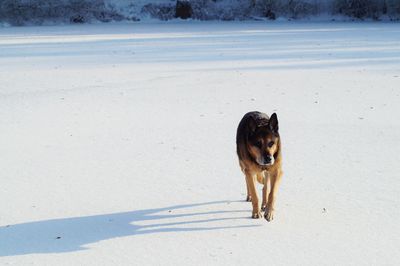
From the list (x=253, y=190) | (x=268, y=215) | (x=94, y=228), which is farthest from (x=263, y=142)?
(x=94, y=228)

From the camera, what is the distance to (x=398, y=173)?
5.86m

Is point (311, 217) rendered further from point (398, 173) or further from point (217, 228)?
point (398, 173)

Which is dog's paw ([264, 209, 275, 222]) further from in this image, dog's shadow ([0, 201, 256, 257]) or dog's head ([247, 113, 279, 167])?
dog's head ([247, 113, 279, 167])

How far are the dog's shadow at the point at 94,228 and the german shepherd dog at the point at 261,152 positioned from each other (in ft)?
1.02

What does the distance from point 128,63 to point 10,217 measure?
38.5 feet

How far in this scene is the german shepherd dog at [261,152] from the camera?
438 cm

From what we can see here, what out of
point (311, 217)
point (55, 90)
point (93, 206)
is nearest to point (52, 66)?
point (55, 90)

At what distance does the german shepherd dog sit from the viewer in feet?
14.4

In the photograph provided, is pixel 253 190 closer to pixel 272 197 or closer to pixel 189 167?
pixel 272 197

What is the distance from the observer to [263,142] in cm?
437

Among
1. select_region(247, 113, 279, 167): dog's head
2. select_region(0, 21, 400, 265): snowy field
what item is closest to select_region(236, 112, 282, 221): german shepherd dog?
select_region(247, 113, 279, 167): dog's head

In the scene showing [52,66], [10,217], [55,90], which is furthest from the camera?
[52,66]

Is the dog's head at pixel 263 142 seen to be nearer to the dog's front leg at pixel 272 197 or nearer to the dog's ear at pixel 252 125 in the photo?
the dog's ear at pixel 252 125

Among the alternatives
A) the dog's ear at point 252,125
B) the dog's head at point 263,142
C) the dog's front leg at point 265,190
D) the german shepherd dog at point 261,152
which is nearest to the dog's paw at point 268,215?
the german shepherd dog at point 261,152
